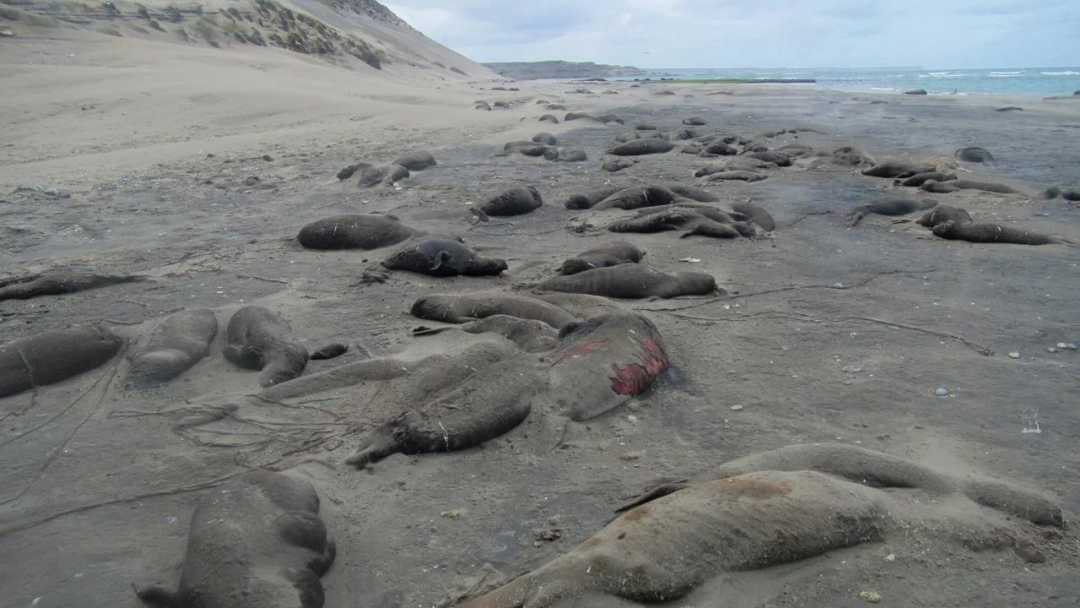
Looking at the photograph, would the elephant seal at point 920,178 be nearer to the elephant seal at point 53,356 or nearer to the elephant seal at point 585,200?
the elephant seal at point 585,200

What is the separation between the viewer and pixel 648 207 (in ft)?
29.8

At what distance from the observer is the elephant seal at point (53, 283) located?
5914 mm

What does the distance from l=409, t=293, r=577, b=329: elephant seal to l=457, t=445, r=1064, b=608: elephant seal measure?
2.22m

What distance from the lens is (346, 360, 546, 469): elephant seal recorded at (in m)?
3.78

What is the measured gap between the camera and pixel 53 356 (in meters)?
4.59

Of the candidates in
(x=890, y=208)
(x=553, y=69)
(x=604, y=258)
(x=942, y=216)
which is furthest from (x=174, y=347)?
(x=553, y=69)

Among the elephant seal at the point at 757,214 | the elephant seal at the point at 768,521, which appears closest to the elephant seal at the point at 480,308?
the elephant seal at the point at 768,521

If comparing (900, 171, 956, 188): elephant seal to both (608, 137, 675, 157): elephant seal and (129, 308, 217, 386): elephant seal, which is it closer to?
(608, 137, 675, 157): elephant seal

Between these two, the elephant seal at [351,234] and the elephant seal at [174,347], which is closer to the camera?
the elephant seal at [174,347]

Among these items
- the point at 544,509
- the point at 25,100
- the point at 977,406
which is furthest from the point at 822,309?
the point at 25,100

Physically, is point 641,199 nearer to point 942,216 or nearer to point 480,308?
point 942,216

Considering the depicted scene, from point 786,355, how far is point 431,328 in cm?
234

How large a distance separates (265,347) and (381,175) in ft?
20.6

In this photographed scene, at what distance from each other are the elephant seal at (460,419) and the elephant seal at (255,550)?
54 centimetres
